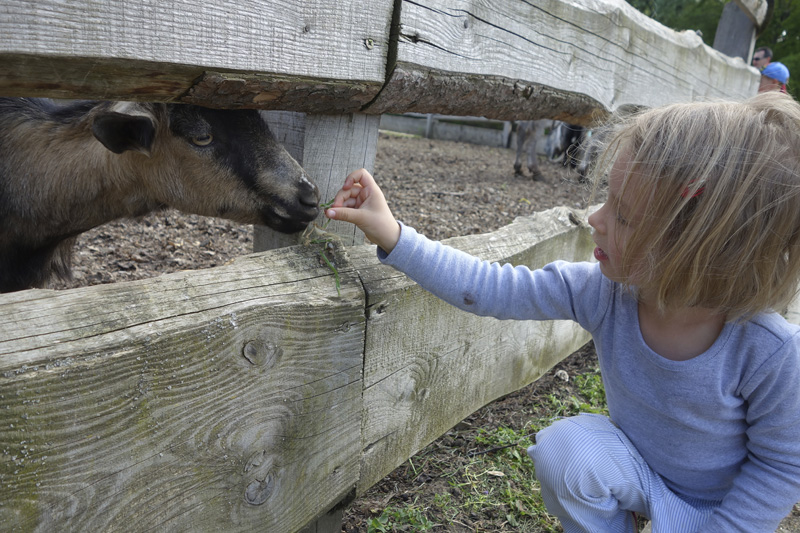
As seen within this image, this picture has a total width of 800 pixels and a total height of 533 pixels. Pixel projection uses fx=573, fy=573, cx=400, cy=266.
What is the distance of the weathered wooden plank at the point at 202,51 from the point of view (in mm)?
1161

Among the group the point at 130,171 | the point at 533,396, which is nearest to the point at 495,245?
the point at 533,396

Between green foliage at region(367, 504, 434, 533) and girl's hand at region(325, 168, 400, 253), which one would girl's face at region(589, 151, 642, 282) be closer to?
girl's hand at region(325, 168, 400, 253)

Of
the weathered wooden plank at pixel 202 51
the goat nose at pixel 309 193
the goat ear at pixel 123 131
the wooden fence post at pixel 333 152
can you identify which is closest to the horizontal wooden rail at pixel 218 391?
the wooden fence post at pixel 333 152

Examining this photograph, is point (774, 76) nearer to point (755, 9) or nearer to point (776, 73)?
point (776, 73)

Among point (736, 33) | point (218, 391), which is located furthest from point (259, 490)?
point (736, 33)

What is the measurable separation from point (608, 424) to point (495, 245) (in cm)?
92

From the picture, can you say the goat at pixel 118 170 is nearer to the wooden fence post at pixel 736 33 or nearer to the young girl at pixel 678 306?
the young girl at pixel 678 306

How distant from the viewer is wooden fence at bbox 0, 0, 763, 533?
1.13 m

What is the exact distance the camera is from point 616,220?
165 cm

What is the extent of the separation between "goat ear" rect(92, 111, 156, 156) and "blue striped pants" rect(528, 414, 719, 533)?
1.88 metres

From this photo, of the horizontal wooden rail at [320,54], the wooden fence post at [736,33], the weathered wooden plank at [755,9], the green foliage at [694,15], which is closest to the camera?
the horizontal wooden rail at [320,54]

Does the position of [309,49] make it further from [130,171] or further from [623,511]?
[623,511]

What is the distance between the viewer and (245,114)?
230 centimetres

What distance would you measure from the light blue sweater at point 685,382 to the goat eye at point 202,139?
1.02m
